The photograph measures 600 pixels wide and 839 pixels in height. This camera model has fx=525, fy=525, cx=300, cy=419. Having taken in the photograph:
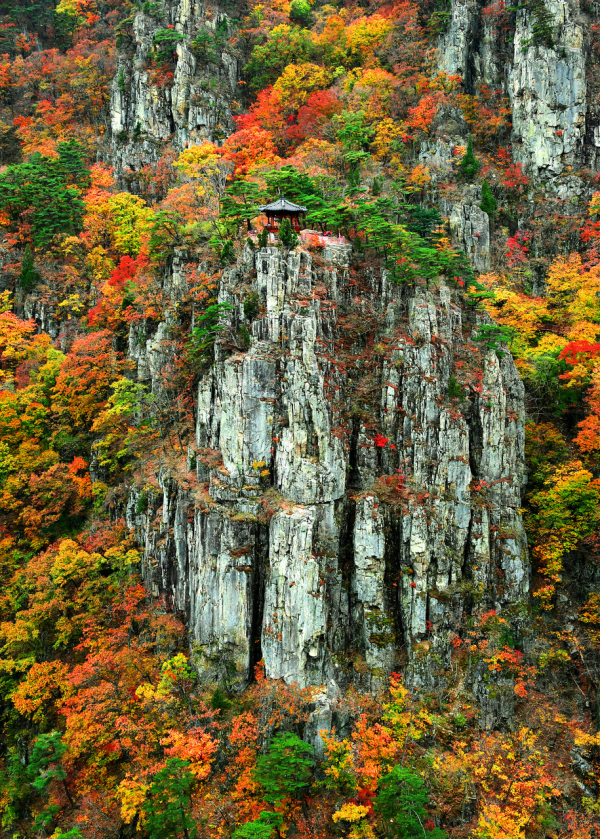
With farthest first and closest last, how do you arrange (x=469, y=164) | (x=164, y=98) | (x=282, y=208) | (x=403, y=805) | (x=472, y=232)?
(x=164, y=98), (x=469, y=164), (x=472, y=232), (x=282, y=208), (x=403, y=805)

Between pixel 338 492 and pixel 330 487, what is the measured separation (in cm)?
55

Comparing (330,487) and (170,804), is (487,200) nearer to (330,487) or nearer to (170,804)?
(330,487)

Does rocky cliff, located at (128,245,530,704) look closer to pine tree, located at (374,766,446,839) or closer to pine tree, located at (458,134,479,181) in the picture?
pine tree, located at (374,766,446,839)

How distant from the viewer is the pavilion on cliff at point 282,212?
25391 mm

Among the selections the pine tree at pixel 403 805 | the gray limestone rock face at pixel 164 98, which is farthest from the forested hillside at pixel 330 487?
the gray limestone rock face at pixel 164 98

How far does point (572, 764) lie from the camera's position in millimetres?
20125

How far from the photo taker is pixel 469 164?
32375mm

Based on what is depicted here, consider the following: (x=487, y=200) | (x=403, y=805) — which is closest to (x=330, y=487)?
(x=403, y=805)

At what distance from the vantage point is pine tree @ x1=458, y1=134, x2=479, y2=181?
32344 millimetres

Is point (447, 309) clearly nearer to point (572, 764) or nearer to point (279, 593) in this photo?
point (279, 593)

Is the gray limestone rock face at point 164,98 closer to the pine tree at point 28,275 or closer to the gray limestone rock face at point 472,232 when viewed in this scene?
the pine tree at point 28,275

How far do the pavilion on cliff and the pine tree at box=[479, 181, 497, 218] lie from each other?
11.8 m

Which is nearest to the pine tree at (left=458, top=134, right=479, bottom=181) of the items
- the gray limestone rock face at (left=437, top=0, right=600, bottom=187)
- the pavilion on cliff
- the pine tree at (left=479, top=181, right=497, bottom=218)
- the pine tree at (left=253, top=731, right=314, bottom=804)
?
the pine tree at (left=479, top=181, right=497, bottom=218)

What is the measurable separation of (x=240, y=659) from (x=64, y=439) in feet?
54.8
